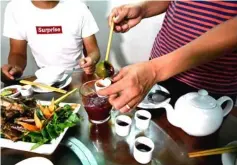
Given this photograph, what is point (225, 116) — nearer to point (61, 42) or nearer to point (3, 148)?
point (3, 148)

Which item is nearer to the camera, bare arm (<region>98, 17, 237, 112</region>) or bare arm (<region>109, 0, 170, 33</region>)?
bare arm (<region>98, 17, 237, 112</region>)

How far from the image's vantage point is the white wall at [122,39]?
199 centimetres

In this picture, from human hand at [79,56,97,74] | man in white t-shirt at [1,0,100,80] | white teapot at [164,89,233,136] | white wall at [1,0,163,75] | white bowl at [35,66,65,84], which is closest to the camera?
white teapot at [164,89,233,136]

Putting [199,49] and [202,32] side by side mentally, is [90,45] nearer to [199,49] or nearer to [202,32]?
[202,32]

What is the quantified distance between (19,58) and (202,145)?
119 cm

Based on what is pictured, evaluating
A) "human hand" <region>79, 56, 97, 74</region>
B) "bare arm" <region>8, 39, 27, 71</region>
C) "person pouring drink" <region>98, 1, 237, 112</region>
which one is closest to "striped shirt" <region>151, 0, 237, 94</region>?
"person pouring drink" <region>98, 1, 237, 112</region>

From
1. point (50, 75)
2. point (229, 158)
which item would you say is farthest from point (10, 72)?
point (229, 158)

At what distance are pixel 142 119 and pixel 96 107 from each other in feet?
0.55

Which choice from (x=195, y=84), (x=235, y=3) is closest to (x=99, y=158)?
(x=195, y=84)

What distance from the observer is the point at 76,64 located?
1621 mm

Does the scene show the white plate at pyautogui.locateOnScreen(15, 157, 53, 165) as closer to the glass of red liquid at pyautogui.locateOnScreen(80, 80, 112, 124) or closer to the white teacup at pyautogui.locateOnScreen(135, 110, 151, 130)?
the glass of red liquid at pyautogui.locateOnScreen(80, 80, 112, 124)

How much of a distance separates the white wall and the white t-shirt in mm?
446

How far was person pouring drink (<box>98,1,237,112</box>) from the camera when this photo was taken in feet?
2.24

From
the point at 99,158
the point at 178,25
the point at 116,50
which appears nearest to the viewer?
the point at 99,158
